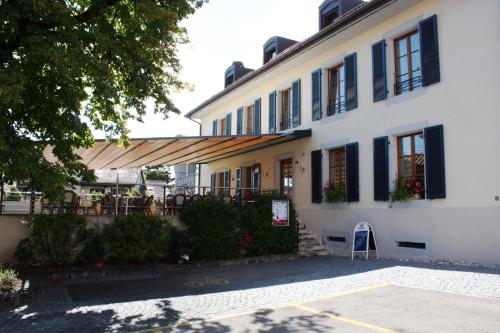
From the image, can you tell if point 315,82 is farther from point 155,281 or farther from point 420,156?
point 155,281

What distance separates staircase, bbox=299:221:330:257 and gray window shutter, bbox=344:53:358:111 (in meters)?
4.21

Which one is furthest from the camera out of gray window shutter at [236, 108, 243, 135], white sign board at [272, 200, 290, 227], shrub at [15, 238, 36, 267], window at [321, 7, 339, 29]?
gray window shutter at [236, 108, 243, 135]

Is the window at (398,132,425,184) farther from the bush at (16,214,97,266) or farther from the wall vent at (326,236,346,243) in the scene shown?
the bush at (16,214,97,266)

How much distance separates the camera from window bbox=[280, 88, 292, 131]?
1647 centimetres

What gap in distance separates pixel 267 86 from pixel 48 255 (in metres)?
10.8

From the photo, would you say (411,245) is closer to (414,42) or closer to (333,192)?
(333,192)

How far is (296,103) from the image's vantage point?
1547 cm

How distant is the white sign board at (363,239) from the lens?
11531mm

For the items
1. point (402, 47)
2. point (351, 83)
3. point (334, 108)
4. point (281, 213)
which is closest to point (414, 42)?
point (402, 47)

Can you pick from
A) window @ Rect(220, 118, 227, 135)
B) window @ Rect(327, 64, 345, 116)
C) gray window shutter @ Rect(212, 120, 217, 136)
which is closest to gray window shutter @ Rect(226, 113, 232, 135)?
window @ Rect(220, 118, 227, 135)

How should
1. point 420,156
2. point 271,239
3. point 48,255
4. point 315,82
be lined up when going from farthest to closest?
1. point 315,82
2. point 271,239
3. point 420,156
4. point 48,255

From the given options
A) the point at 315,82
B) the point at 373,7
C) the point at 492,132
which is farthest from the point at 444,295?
the point at 315,82

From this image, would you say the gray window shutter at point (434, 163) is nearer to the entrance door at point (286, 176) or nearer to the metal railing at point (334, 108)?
the metal railing at point (334, 108)

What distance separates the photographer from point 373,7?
11.5 metres
